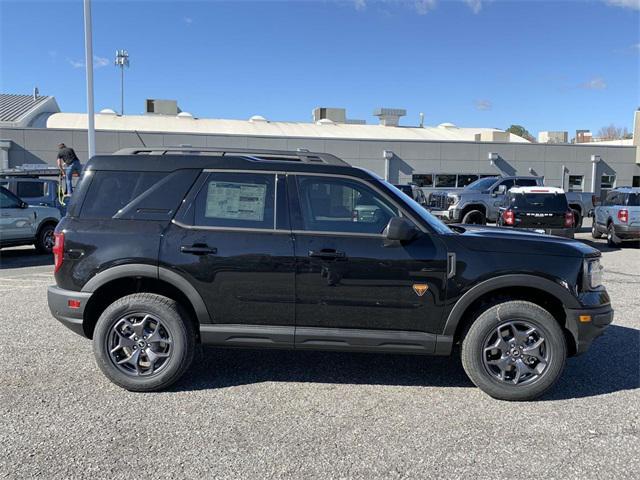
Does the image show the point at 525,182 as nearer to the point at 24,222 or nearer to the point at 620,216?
the point at 620,216

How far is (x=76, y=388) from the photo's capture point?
411cm

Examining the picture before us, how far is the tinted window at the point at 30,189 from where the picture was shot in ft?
41.5

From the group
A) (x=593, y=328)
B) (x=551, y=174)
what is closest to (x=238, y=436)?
(x=593, y=328)

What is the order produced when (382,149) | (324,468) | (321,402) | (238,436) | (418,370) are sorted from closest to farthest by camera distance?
(324,468) → (238,436) → (321,402) → (418,370) → (382,149)

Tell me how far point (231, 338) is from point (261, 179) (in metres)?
1.31

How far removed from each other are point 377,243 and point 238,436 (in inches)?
67.8

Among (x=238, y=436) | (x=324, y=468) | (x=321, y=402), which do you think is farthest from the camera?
(x=321, y=402)

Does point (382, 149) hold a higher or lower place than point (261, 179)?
higher

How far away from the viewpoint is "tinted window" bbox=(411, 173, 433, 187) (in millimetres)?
27047

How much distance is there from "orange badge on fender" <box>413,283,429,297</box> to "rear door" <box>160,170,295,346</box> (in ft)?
3.14

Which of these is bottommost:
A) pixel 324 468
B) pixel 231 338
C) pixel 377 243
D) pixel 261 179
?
pixel 324 468

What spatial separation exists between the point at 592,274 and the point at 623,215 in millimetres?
11518

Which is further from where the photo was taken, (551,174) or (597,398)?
(551,174)

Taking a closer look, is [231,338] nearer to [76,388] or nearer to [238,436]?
[238,436]
